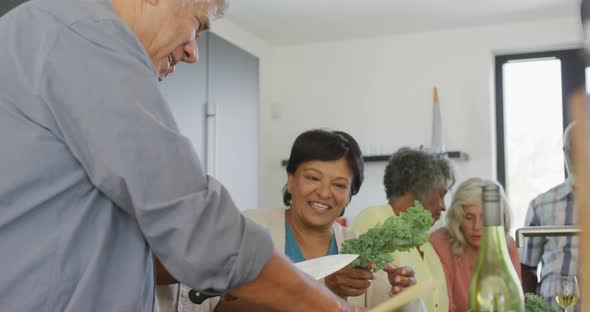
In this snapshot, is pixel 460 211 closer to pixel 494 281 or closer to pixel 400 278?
pixel 400 278

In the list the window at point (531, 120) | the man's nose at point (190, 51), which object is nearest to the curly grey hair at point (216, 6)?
the man's nose at point (190, 51)

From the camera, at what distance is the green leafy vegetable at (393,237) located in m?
1.57

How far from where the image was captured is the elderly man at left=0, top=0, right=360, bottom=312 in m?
0.87

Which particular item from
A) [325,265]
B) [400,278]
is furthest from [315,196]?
[325,265]

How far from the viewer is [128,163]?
86 cm

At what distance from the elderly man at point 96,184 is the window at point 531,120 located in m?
4.51

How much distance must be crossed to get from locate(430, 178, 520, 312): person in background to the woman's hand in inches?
62.3

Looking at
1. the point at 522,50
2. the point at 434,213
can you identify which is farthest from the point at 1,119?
the point at 522,50

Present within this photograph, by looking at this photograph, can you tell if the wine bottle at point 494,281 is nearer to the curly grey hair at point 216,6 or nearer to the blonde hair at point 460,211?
the curly grey hair at point 216,6

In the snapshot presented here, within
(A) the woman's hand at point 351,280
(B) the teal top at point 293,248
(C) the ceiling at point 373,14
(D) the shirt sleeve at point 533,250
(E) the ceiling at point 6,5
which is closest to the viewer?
(A) the woman's hand at point 351,280

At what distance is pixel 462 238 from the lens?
133 inches

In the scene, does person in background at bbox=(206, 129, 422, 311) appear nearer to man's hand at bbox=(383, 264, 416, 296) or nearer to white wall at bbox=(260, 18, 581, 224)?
man's hand at bbox=(383, 264, 416, 296)

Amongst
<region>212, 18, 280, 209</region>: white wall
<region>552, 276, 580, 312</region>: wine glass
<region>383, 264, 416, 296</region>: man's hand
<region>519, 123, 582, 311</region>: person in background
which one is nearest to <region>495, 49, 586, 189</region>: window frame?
<region>212, 18, 280, 209</region>: white wall

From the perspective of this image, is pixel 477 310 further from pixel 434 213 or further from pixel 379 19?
pixel 379 19
